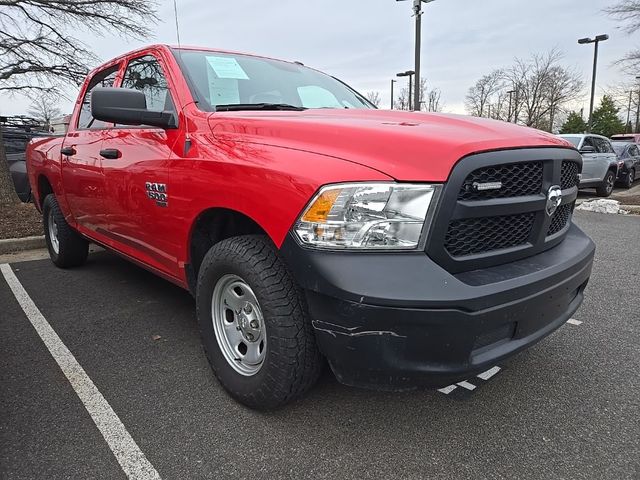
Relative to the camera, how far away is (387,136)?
6.17 ft

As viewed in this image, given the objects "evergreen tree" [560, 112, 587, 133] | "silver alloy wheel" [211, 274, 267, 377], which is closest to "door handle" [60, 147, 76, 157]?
"silver alloy wheel" [211, 274, 267, 377]

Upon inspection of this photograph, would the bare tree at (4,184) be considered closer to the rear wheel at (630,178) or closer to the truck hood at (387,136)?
the truck hood at (387,136)

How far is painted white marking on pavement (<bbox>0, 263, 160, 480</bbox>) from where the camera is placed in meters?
1.93

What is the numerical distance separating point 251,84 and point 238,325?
1.53 m

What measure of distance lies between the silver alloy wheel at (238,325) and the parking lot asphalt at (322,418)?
0.24 meters

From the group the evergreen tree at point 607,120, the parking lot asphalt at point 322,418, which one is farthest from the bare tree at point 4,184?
the evergreen tree at point 607,120

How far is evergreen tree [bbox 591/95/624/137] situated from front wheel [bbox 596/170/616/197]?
3860 cm

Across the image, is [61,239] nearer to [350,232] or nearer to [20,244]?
[20,244]

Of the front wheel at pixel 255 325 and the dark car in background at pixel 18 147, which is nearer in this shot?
the front wheel at pixel 255 325

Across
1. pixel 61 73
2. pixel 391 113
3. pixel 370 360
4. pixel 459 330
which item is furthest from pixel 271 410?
pixel 61 73

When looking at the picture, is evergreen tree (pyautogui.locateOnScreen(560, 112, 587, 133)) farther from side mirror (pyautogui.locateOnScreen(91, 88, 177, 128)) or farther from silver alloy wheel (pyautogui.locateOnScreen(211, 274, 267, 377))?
silver alloy wheel (pyautogui.locateOnScreen(211, 274, 267, 377))

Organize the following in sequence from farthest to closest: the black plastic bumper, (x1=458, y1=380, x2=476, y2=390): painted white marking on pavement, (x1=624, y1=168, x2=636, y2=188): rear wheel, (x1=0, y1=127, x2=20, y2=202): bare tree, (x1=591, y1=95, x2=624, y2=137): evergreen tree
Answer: (x1=591, y1=95, x2=624, y2=137): evergreen tree → (x1=624, y1=168, x2=636, y2=188): rear wheel → (x1=0, y1=127, x2=20, y2=202): bare tree → (x1=458, y1=380, x2=476, y2=390): painted white marking on pavement → the black plastic bumper

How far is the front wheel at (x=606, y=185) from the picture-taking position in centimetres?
1220

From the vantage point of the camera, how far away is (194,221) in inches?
97.6
